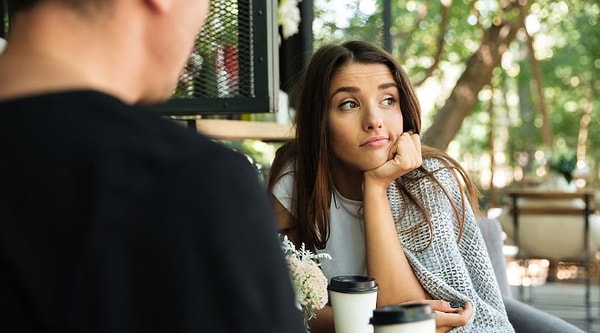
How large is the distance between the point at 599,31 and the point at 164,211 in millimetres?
9288

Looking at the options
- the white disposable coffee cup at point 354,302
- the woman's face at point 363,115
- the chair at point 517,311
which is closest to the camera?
the white disposable coffee cup at point 354,302

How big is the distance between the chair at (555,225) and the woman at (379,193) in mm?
3890

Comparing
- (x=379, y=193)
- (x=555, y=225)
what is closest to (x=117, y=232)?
(x=379, y=193)

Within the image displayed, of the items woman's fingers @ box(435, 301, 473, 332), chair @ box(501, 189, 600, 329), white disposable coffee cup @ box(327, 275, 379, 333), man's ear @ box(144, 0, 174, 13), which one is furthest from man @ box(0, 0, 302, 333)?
chair @ box(501, 189, 600, 329)

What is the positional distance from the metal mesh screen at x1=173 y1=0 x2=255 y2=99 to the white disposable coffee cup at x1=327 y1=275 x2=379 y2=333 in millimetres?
580

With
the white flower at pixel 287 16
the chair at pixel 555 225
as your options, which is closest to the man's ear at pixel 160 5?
the white flower at pixel 287 16

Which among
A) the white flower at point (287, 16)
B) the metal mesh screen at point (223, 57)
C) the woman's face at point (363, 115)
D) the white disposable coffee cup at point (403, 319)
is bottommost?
the white disposable coffee cup at point (403, 319)

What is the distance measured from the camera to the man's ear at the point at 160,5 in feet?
2.11

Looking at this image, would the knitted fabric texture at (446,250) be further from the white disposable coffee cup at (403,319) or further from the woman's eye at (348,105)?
the white disposable coffee cup at (403,319)

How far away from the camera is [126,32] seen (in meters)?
0.63

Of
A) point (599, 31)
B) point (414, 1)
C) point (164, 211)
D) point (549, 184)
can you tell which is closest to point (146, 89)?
point (164, 211)

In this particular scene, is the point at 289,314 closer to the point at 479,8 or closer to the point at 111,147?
the point at 111,147

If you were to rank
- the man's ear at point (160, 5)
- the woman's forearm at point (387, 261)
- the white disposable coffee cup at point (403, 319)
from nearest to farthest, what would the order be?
1. the man's ear at point (160, 5)
2. the white disposable coffee cup at point (403, 319)
3. the woman's forearm at point (387, 261)

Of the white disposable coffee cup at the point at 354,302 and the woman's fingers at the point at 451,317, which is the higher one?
the white disposable coffee cup at the point at 354,302
